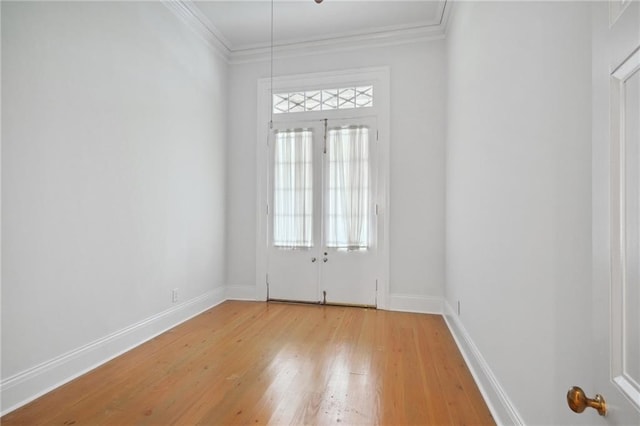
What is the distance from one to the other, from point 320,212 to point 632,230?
3.34m

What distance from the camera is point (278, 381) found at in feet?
6.79

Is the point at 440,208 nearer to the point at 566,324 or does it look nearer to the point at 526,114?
the point at 526,114

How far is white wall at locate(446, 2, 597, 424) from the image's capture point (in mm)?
1050

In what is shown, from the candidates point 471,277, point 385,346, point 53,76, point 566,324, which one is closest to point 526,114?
point 566,324

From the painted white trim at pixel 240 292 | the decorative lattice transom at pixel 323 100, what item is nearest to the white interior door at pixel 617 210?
the decorative lattice transom at pixel 323 100

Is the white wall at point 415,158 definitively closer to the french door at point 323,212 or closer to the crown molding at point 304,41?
the crown molding at point 304,41

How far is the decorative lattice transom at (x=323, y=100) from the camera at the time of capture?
12.4 ft

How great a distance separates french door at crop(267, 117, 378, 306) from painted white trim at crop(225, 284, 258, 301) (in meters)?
0.24

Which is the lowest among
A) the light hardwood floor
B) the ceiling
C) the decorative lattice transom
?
the light hardwood floor

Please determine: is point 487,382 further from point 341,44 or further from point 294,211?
point 341,44

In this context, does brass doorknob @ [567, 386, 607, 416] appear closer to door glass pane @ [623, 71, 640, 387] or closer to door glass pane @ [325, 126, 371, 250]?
door glass pane @ [623, 71, 640, 387]

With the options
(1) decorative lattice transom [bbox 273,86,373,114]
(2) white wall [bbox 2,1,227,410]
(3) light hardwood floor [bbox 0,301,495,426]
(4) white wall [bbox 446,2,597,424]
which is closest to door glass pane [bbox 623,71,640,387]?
(4) white wall [bbox 446,2,597,424]

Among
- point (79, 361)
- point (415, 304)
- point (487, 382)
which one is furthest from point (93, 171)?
point (415, 304)

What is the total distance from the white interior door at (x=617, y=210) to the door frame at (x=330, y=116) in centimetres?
300
